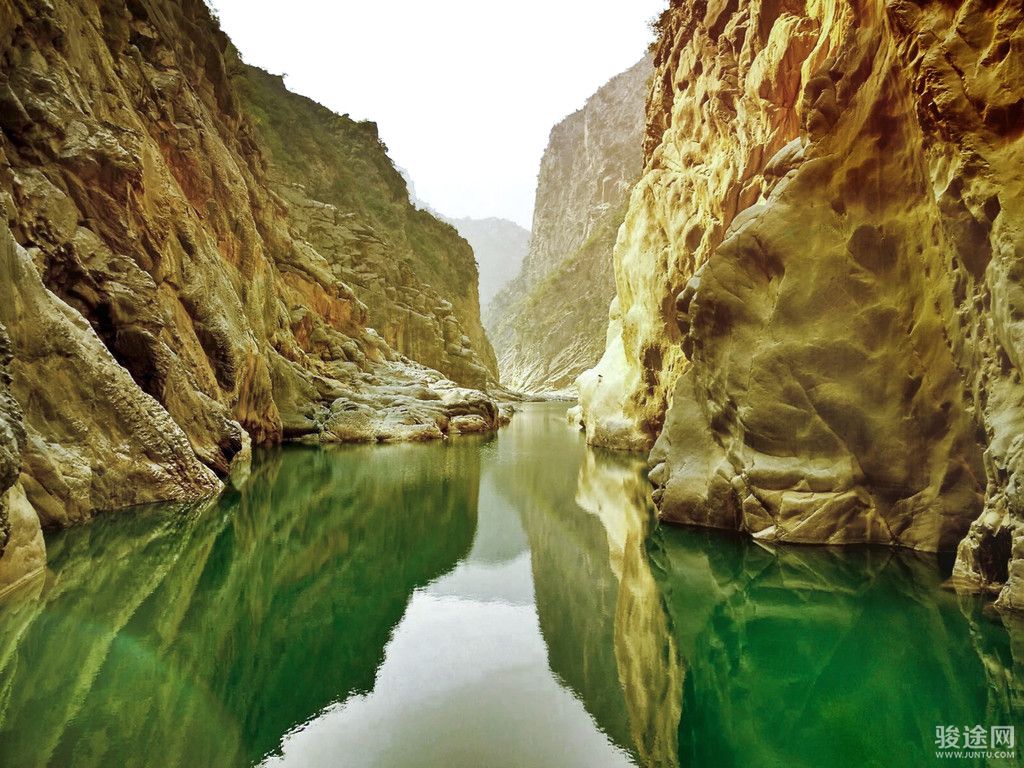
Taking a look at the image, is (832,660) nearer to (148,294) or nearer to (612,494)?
(612,494)

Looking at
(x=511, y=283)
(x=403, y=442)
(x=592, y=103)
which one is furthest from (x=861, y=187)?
(x=511, y=283)

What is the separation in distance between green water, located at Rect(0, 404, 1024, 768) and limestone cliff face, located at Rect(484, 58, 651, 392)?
210 ft

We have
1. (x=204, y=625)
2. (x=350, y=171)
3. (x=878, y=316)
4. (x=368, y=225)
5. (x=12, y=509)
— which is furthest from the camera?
(x=350, y=171)

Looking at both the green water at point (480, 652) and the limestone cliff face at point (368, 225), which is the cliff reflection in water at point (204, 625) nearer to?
the green water at point (480, 652)

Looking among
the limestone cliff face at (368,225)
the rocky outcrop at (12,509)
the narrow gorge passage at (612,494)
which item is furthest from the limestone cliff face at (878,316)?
the limestone cliff face at (368,225)

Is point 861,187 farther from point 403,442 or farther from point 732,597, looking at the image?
point 403,442

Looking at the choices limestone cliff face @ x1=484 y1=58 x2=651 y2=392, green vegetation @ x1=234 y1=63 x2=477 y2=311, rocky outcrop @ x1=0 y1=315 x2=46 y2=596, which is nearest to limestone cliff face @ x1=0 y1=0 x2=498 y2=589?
rocky outcrop @ x1=0 y1=315 x2=46 y2=596

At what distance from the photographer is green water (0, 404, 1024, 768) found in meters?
3.96

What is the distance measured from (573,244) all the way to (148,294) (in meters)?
103

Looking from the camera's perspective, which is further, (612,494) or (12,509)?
(612,494)

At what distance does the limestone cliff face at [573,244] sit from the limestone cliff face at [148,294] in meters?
48.7

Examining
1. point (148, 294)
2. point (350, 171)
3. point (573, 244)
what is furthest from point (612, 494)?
point (573, 244)

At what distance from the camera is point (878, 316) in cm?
824

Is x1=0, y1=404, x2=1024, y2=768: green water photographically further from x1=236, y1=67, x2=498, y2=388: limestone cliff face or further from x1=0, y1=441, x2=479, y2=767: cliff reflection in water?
x1=236, y1=67, x2=498, y2=388: limestone cliff face
